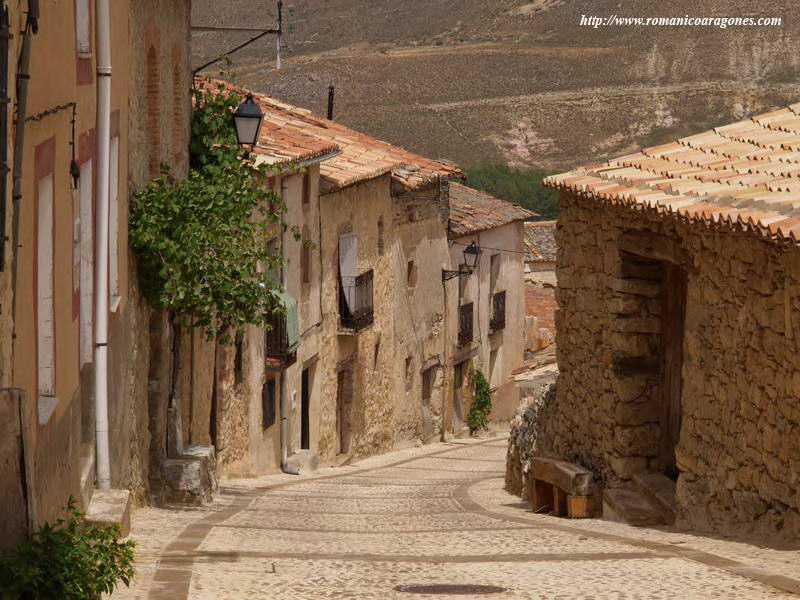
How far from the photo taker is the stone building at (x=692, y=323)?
9078mm

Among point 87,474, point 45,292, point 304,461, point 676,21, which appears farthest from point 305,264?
point 676,21

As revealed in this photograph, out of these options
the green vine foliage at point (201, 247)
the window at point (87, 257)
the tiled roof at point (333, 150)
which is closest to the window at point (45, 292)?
the window at point (87, 257)

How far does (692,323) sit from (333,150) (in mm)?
11374

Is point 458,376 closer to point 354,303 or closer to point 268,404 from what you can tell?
point 354,303

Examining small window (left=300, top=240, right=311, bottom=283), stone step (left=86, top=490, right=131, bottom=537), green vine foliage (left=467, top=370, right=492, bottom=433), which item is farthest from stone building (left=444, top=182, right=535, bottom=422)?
stone step (left=86, top=490, right=131, bottom=537)

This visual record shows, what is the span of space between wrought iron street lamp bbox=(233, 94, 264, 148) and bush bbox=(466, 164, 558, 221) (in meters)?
42.5

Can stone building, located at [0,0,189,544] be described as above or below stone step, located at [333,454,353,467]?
above

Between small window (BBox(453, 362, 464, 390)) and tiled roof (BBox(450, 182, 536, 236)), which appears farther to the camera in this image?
small window (BBox(453, 362, 464, 390))

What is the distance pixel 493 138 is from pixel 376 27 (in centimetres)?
1498

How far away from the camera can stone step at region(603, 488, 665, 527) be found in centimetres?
1131

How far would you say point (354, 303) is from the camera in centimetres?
2475

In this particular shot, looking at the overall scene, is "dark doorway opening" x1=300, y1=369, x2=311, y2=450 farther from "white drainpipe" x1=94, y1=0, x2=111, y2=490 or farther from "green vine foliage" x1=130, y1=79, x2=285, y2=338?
"white drainpipe" x1=94, y1=0, x2=111, y2=490

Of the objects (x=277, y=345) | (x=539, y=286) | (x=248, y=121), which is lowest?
(x=539, y=286)

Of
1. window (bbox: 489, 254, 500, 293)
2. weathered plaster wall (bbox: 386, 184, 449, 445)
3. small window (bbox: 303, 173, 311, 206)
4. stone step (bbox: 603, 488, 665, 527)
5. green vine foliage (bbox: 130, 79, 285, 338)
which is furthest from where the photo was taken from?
window (bbox: 489, 254, 500, 293)
